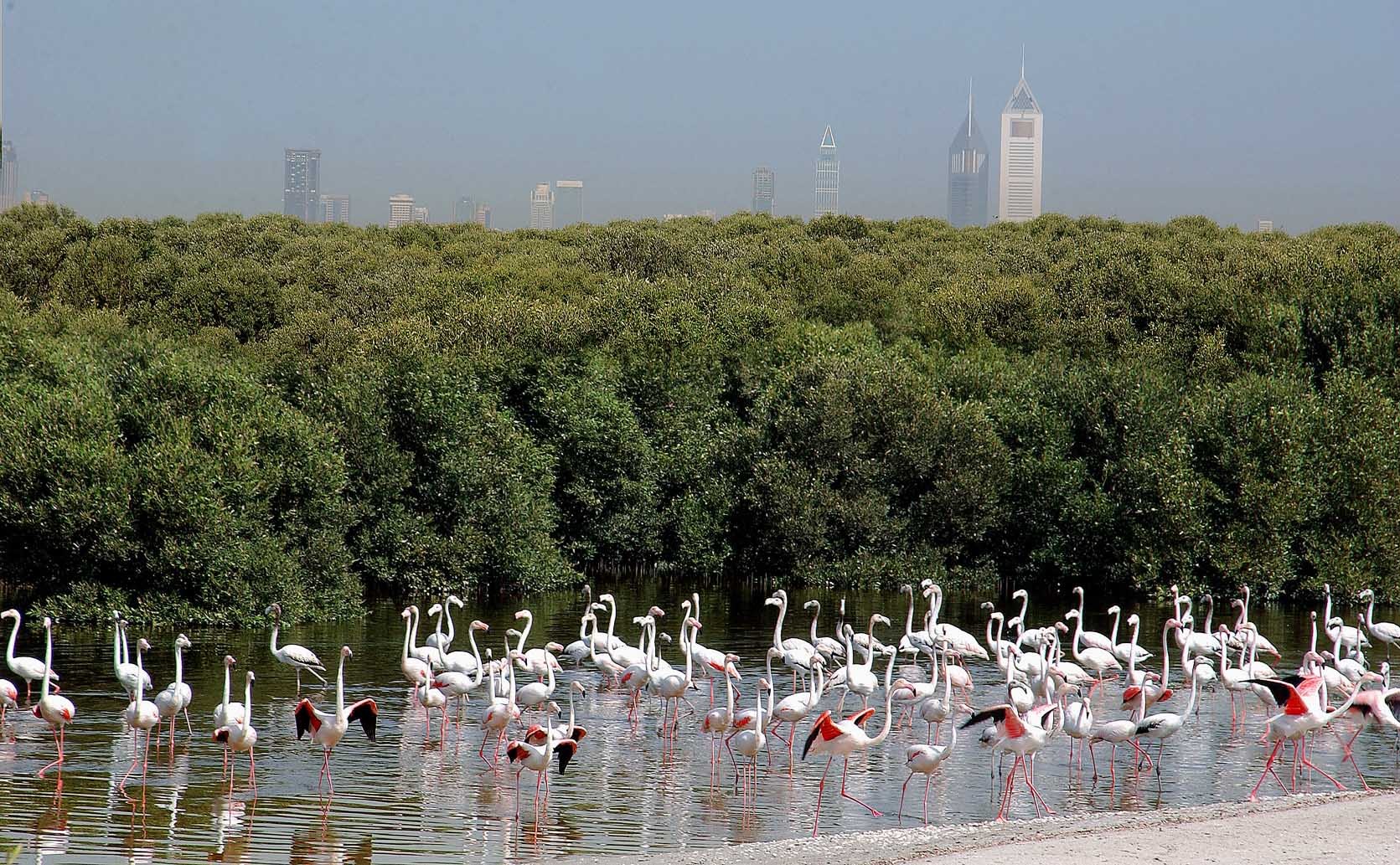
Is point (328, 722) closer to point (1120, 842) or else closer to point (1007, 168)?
point (1120, 842)

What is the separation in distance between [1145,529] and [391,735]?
78.9 ft

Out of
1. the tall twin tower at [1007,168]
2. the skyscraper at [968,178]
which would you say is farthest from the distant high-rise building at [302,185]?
the skyscraper at [968,178]

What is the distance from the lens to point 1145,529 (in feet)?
121

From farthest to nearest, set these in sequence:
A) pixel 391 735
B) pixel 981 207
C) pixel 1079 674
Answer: pixel 981 207 → pixel 1079 674 → pixel 391 735

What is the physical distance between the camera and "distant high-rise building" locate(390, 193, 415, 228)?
3054 inches

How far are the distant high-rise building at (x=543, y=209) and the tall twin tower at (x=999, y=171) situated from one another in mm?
21772

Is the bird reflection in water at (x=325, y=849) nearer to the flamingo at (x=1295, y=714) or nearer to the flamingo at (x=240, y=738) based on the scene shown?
the flamingo at (x=240, y=738)

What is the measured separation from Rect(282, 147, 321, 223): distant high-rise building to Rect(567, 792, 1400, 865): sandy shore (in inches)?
2643

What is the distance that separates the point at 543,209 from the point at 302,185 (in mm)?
17566

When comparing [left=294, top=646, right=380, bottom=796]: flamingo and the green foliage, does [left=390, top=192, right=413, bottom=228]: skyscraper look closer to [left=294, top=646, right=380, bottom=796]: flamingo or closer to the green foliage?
the green foliage

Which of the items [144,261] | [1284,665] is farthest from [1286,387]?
[144,261]

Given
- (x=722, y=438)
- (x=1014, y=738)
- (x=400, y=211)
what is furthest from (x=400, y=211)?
(x=1014, y=738)

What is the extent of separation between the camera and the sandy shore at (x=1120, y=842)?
11.9 metres

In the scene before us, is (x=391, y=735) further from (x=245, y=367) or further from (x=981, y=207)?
(x=981, y=207)
